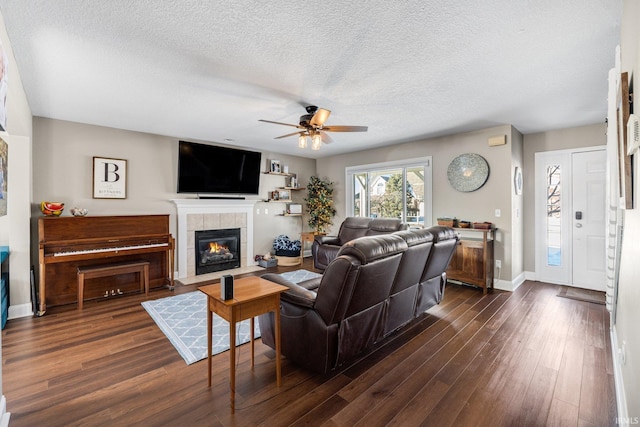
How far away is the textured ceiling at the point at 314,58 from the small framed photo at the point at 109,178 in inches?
28.0

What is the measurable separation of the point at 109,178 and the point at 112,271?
1480 mm

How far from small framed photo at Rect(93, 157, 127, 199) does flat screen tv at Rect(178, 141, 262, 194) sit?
829 mm

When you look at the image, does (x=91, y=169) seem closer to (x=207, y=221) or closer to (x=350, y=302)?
(x=207, y=221)

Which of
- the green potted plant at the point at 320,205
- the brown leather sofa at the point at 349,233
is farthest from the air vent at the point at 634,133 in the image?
the green potted plant at the point at 320,205

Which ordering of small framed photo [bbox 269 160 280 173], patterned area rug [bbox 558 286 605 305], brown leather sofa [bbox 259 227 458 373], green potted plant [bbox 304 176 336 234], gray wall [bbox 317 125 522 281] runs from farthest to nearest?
green potted plant [bbox 304 176 336 234]
small framed photo [bbox 269 160 280 173]
gray wall [bbox 317 125 522 281]
patterned area rug [bbox 558 286 605 305]
brown leather sofa [bbox 259 227 458 373]

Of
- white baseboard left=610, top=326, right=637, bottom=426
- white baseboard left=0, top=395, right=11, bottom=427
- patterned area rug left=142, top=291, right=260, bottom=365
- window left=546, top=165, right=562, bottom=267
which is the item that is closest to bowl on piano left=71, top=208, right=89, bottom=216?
patterned area rug left=142, top=291, right=260, bottom=365

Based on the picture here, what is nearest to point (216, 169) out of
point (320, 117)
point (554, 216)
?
point (320, 117)

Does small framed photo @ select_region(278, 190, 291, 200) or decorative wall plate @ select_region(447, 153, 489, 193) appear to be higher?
decorative wall plate @ select_region(447, 153, 489, 193)

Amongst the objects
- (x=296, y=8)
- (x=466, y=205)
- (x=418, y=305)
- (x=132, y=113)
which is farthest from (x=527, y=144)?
(x=132, y=113)

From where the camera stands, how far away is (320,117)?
312 centimetres

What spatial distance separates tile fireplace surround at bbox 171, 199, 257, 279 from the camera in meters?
5.25

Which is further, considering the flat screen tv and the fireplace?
the fireplace

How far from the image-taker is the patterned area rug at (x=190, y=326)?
2.72 metres

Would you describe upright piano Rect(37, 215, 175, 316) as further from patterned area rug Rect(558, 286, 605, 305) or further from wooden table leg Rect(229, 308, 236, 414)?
patterned area rug Rect(558, 286, 605, 305)
